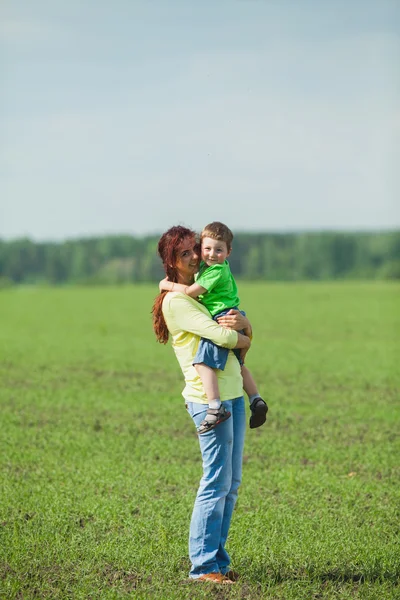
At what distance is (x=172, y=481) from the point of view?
28.7ft

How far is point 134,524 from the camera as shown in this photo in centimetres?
724

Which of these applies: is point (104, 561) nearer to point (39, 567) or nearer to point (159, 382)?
point (39, 567)

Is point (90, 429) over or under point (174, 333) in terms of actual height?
under

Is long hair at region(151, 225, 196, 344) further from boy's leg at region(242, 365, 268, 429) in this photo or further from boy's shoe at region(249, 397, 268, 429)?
boy's shoe at region(249, 397, 268, 429)

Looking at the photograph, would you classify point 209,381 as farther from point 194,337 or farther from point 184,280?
point 184,280

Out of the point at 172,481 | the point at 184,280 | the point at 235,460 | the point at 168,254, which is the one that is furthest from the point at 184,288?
the point at 172,481

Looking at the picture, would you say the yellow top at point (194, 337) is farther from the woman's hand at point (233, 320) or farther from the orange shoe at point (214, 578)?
the orange shoe at point (214, 578)

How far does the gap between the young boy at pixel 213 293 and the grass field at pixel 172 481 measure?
3.77 ft

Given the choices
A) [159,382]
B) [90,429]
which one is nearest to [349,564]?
[90,429]

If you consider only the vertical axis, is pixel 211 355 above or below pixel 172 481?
above

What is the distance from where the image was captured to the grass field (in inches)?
240

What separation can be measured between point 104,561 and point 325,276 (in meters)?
67.8

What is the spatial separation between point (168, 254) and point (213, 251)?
0.29 m

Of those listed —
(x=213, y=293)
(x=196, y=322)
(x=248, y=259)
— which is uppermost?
(x=213, y=293)
